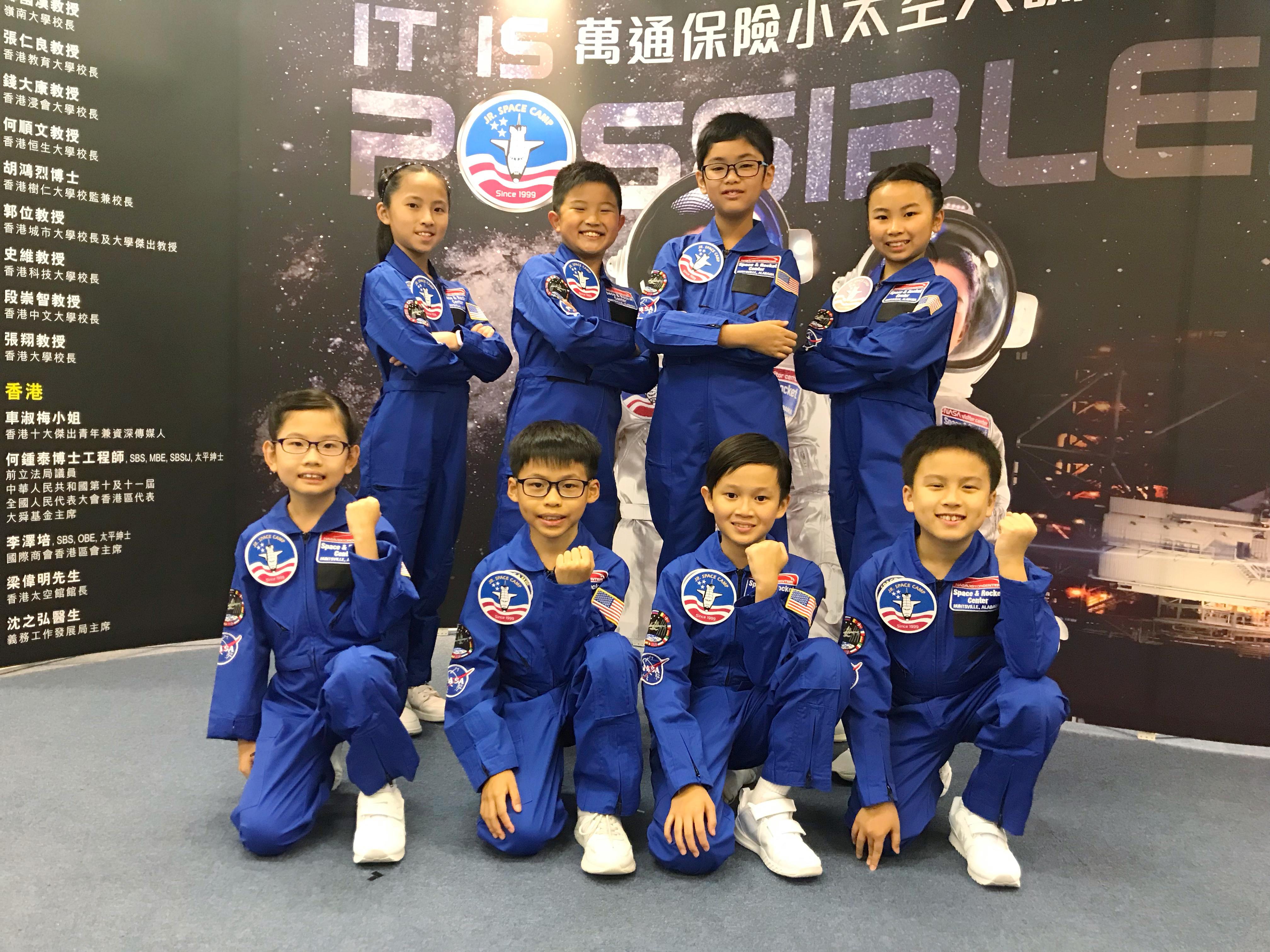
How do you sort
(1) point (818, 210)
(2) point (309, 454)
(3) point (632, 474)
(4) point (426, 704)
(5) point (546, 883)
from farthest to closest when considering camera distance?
(3) point (632, 474) < (1) point (818, 210) < (4) point (426, 704) < (2) point (309, 454) < (5) point (546, 883)

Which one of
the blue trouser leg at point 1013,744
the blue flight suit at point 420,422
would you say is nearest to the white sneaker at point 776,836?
the blue trouser leg at point 1013,744

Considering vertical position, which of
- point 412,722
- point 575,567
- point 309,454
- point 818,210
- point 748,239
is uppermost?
point 818,210

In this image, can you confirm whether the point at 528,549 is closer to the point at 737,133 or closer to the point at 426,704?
the point at 426,704

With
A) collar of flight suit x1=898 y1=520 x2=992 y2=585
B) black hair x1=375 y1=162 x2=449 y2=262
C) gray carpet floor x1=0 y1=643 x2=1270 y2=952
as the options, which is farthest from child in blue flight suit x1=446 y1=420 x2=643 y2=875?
black hair x1=375 y1=162 x2=449 y2=262

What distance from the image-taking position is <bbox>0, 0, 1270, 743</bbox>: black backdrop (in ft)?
9.53

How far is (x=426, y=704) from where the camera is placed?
2959 mm

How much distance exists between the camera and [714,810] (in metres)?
1.95

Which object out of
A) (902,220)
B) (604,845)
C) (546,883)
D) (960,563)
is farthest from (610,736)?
(902,220)

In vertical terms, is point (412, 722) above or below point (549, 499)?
below

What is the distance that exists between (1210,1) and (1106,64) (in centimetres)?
33

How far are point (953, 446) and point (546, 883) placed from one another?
1346 mm

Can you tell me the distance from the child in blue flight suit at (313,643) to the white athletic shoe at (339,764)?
128 millimetres

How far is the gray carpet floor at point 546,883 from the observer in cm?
171

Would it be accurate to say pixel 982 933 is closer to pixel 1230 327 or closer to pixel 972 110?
pixel 1230 327
